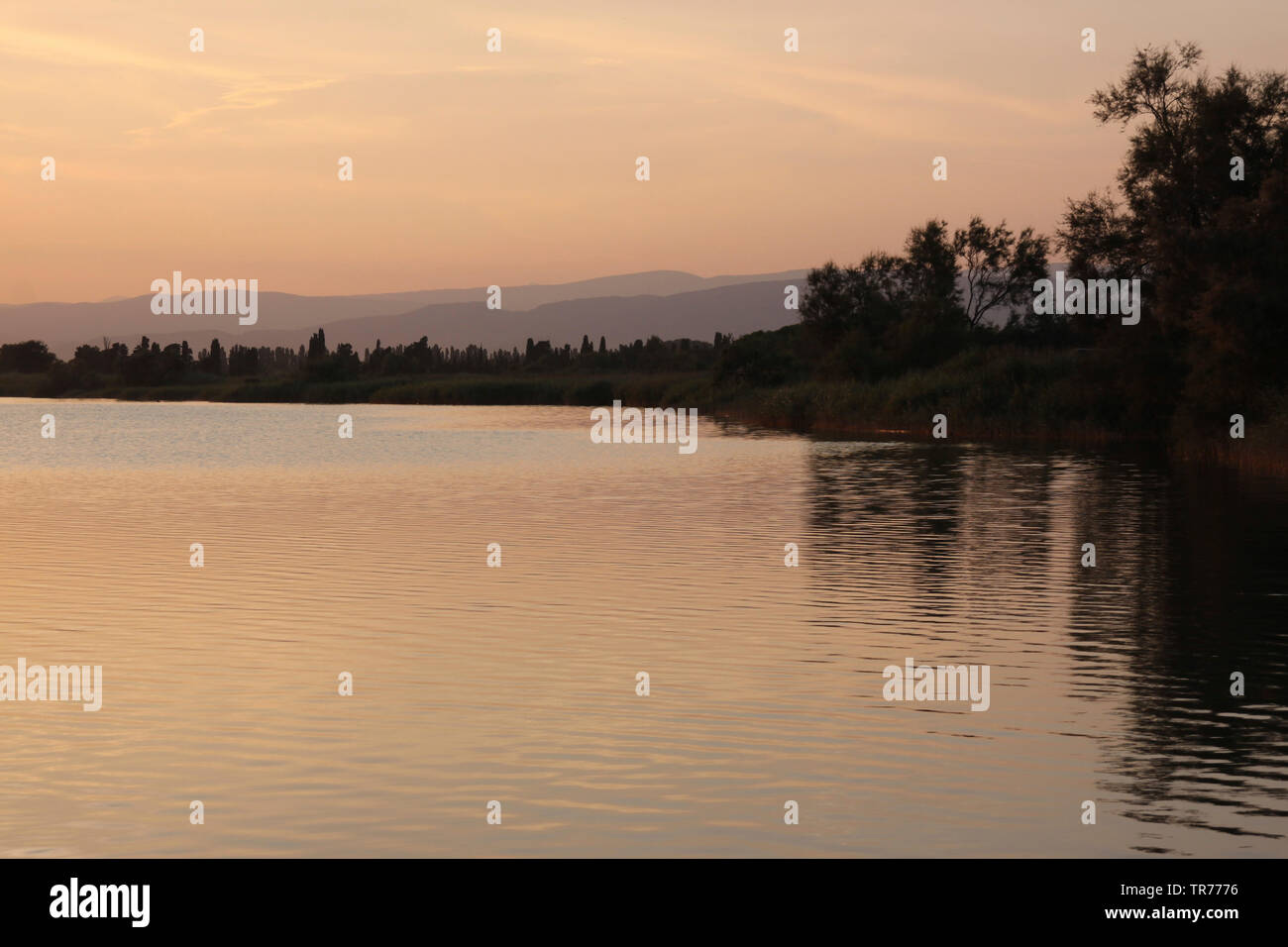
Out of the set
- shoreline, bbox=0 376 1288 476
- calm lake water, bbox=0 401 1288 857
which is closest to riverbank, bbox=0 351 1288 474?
shoreline, bbox=0 376 1288 476

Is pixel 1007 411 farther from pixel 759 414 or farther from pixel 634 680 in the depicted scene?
pixel 634 680

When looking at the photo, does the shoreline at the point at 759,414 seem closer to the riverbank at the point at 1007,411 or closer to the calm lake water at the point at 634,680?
the riverbank at the point at 1007,411

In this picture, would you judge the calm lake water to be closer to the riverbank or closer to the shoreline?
the shoreline

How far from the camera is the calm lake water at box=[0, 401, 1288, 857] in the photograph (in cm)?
1043

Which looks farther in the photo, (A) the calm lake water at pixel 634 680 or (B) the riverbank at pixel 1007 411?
(B) the riverbank at pixel 1007 411

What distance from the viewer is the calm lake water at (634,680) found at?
34.2 ft

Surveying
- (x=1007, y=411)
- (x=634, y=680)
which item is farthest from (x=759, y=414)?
(x=634, y=680)

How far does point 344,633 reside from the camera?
59.6ft

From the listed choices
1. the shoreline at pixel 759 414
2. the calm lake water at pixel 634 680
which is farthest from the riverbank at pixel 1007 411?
the calm lake water at pixel 634 680

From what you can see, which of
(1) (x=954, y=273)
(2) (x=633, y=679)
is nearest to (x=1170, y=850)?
(2) (x=633, y=679)

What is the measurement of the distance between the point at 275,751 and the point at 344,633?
228 inches

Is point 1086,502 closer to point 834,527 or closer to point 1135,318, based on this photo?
point 834,527

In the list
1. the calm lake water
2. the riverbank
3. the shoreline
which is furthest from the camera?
the riverbank

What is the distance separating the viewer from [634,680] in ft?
50.8
